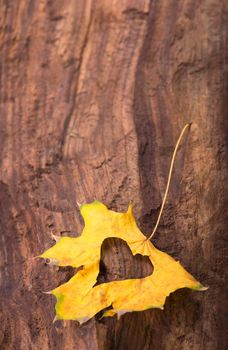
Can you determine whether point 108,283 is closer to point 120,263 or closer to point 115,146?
point 120,263

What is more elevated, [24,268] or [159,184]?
[159,184]

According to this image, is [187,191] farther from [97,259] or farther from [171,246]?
[97,259]

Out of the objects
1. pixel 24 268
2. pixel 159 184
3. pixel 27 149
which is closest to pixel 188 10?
pixel 159 184

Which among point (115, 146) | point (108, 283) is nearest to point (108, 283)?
point (108, 283)

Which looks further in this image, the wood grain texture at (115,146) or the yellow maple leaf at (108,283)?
the wood grain texture at (115,146)

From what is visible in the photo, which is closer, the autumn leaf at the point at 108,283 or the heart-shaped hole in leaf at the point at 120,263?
the autumn leaf at the point at 108,283
